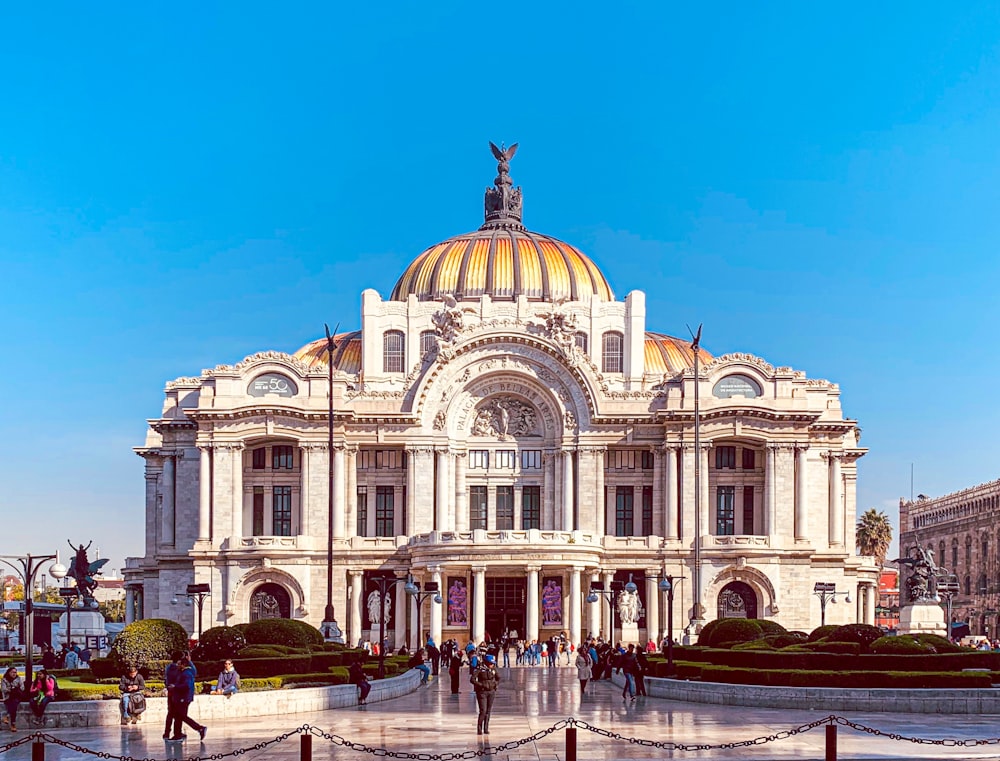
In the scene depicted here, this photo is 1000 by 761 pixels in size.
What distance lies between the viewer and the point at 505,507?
339 feet

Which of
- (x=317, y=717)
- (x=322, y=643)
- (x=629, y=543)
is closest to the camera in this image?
(x=317, y=717)

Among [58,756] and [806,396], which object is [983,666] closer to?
[58,756]

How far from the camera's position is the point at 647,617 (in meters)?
98.1

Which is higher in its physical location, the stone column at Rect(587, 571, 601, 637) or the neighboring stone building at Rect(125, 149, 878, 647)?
the neighboring stone building at Rect(125, 149, 878, 647)

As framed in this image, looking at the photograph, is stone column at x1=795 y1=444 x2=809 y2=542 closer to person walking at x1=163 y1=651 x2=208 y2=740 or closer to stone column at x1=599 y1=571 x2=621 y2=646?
stone column at x1=599 y1=571 x2=621 y2=646

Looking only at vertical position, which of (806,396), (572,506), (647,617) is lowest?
(647,617)

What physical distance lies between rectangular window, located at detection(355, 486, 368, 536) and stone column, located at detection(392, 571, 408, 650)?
5.67m

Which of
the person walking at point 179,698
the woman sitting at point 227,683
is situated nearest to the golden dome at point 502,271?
the woman sitting at point 227,683

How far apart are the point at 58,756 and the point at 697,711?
19680 mm

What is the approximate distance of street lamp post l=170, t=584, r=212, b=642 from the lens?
7699 cm

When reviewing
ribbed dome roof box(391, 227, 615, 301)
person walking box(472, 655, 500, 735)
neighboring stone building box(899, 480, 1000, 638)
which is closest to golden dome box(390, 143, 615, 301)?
ribbed dome roof box(391, 227, 615, 301)

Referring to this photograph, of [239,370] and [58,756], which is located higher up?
[239,370]

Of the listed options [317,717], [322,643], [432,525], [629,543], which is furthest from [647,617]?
[317,717]

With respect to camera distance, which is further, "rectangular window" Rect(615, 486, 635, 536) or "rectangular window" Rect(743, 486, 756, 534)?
"rectangular window" Rect(615, 486, 635, 536)
